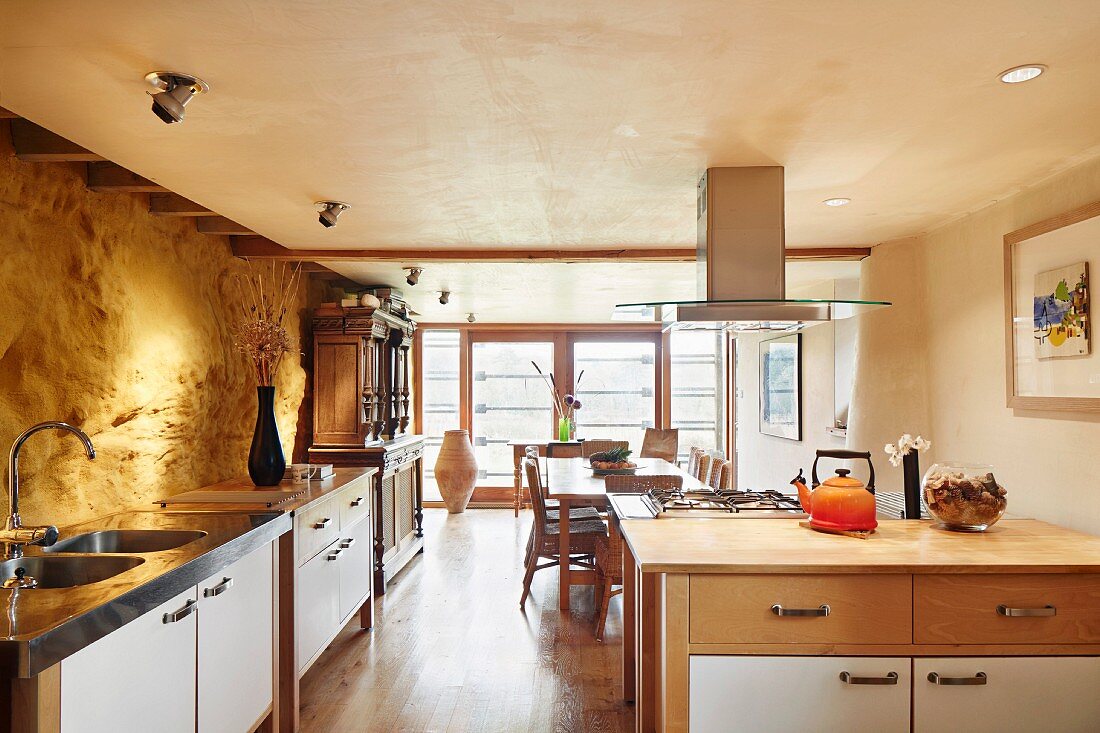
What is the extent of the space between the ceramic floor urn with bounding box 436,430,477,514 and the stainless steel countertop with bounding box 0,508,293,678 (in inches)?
201

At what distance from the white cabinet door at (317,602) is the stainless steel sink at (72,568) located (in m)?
0.94

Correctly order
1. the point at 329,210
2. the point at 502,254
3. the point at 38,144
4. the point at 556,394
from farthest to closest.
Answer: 1. the point at 556,394
2. the point at 502,254
3. the point at 329,210
4. the point at 38,144

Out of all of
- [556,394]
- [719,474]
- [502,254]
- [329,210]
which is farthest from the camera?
[556,394]

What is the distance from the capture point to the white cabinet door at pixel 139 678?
159 centimetres

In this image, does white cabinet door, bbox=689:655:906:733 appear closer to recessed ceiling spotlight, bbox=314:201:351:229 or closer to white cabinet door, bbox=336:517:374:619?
white cabinet door, bbox=336:517:374:619

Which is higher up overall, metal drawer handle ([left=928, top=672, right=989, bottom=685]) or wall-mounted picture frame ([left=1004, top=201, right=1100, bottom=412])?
wall-mounted picture frame ([left=1004, top=201, right=1100, bottom=412])

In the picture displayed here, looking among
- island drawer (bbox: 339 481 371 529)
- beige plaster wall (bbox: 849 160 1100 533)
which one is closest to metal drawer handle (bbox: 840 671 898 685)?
beige plaster wall (bbox: 849 160 1100 533)

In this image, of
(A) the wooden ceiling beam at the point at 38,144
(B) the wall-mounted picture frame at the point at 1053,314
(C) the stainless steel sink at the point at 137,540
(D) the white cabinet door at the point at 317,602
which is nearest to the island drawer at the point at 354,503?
(D) the white cabinet door at the point at 317,602

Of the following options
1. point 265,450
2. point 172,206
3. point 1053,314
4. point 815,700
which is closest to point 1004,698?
point 815,700

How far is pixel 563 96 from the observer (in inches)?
75.6

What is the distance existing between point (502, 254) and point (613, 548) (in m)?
1.75

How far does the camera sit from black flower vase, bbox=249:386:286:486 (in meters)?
3.37

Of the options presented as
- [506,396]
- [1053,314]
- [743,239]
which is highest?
[743,239]

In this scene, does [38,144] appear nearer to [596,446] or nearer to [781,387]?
[596,446]
